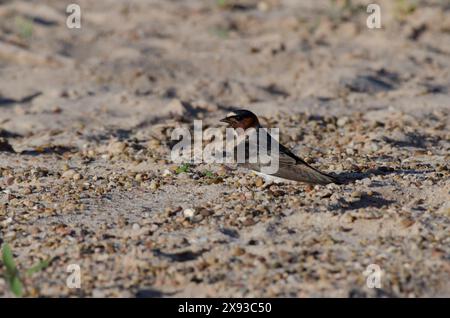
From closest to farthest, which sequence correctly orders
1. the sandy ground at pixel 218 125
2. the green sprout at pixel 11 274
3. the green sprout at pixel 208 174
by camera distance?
the green sprout at pixel 11 274, the sandy ground at pixel 218 125, the green sprout at pixel 208 174

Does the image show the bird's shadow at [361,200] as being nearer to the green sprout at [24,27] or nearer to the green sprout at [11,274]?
the green sprout at [11,274]

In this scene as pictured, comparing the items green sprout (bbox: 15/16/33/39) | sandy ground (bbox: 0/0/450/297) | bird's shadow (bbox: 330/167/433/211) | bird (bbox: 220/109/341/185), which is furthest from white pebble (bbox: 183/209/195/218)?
green sprout (bbox: 15/16/33/39)

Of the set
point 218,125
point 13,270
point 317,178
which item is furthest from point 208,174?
point 13,270

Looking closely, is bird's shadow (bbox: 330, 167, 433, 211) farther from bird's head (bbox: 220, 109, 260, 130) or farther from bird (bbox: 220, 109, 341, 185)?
bird's head (bbox: 220, 109, 260, 130)

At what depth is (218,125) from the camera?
6574 mm

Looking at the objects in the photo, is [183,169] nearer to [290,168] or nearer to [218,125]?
[290,168]

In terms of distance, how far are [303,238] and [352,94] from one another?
3.59 m

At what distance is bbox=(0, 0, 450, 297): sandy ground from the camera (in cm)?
387

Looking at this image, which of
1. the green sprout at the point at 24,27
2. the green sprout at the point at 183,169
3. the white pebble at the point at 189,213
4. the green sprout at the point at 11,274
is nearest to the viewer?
the green sprout at the point at 11,274

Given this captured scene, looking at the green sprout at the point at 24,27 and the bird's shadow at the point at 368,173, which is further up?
the green sprout at the point at 24,27

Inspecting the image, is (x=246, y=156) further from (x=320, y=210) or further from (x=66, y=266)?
(x=66, y=266)

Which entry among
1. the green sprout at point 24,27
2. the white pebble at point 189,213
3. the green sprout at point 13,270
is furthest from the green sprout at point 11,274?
the green sprout at point 24,27

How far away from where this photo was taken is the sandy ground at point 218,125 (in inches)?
152
